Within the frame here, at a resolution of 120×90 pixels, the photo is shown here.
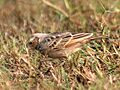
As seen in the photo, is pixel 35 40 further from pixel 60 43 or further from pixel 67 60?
pixel 67 60

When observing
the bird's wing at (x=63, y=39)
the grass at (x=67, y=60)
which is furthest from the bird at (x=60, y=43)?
the grass at (x=67, y=60)

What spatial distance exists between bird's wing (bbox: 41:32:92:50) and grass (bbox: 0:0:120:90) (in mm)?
188

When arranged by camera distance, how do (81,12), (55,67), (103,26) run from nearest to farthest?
1. (55,67)
2. (103,26)
3. (81,12)

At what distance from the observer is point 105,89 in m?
6.38

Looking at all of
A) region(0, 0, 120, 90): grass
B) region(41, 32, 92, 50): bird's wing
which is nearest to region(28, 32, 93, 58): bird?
region(41, 32, 92, 50): bird's wing

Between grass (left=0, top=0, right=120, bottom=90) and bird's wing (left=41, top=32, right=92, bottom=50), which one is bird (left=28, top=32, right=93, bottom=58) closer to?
bird's wing (left=41, top=32, right=92, bottom=50)

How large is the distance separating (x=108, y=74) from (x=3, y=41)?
7.52ft

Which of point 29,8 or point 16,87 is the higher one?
point 29,8

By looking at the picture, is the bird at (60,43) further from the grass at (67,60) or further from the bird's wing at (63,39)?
the grass at (67,60)

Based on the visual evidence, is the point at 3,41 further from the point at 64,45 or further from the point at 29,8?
the point at 29,8

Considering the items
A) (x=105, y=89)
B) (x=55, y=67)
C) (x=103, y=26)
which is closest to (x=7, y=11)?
(x=103, y=26)

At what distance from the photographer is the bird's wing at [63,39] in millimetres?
7762

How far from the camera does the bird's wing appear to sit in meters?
7.76

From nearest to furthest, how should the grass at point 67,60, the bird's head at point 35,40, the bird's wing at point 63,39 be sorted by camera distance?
the grass at point 67,60
the bird's wing at point 63,39
the bird's head at point 35,40
